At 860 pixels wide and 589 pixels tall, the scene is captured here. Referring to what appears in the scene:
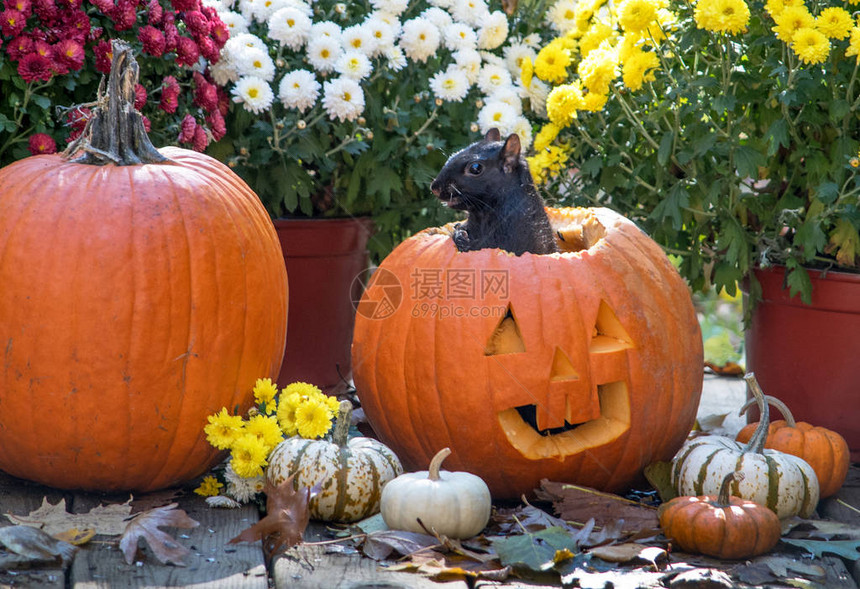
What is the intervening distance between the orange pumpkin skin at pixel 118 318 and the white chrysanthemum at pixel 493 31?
1511mm

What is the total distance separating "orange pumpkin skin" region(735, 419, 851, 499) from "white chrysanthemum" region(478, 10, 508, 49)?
1.85 metres

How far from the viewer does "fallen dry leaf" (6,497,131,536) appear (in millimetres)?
2133

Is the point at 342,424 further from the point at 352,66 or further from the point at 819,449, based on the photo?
the point at 352,66

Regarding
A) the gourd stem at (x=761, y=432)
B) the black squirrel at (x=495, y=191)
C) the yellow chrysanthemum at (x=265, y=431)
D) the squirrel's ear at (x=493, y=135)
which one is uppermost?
the squirrel's ear at (x=493, y=135)

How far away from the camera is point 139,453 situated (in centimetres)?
240

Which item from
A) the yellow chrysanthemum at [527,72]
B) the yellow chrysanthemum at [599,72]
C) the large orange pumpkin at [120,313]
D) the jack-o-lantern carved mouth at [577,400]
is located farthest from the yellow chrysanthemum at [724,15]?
the large orange pumpkin at [120,313]

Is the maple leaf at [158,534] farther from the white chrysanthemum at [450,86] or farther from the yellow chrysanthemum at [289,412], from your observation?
the white chrysanthemum at [450,86]

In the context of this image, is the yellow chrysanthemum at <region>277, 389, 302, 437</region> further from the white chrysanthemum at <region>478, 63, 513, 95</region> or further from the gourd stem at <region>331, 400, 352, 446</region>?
the white chrysanthemum at <region>478, 63, 513, 95</region>

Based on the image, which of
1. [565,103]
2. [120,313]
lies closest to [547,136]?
[565,103]

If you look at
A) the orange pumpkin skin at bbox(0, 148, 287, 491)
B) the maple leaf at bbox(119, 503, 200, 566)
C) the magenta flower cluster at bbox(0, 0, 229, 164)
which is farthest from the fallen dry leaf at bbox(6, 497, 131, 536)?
the magenta flower cluster at bbox(0, 0, 229, 164)

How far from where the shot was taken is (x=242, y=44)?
3.26 meters

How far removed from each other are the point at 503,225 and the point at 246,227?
0.88m

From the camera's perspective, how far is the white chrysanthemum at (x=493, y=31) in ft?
11.7

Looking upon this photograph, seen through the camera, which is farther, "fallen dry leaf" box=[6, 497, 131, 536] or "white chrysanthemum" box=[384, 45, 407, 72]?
"white chrysanthemum" box=[384, 45, 407, 72]
